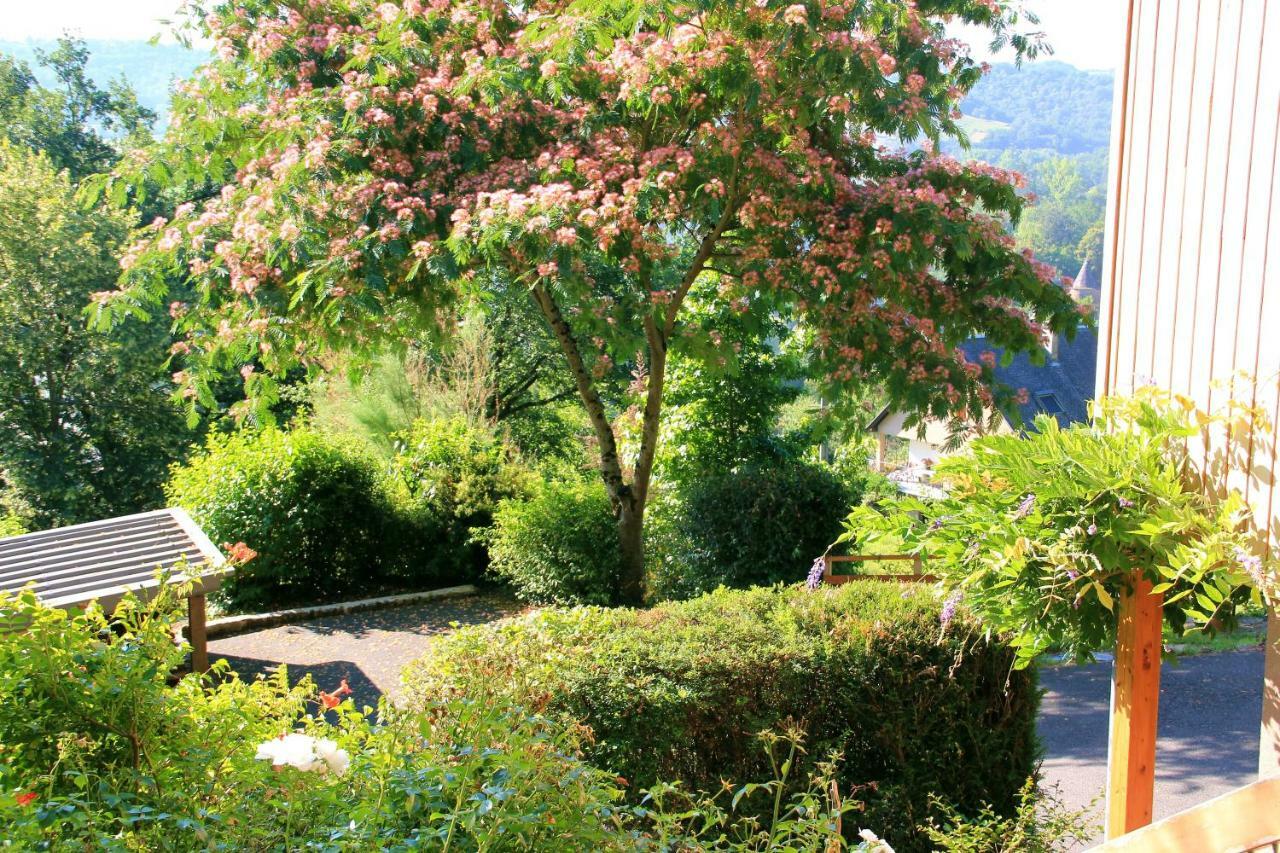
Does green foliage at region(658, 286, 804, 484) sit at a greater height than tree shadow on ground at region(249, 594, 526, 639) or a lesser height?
greater

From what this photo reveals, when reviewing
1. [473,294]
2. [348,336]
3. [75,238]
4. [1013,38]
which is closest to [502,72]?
[473,294]

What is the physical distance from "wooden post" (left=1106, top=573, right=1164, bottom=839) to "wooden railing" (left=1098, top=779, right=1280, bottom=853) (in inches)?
37.7

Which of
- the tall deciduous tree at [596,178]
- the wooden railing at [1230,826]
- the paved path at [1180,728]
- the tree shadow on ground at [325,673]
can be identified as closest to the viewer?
the wooden railing at [1230,826]

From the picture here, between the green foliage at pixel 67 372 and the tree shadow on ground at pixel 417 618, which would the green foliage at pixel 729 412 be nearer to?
the tree shadow on ground at pixel 417 618

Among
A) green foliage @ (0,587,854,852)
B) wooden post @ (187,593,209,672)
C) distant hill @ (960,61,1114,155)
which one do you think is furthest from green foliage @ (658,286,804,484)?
distant hill @ (960,61,1114,155)

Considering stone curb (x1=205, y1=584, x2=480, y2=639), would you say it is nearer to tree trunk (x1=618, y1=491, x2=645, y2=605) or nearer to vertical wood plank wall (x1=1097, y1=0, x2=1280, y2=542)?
tree trunk (x1=618, y1=491, x2=645, y2=605)

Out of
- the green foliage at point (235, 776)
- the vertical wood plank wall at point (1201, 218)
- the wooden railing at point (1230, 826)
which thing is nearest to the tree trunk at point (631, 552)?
the green foliage at point (235, 776)

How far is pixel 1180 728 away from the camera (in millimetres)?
6941

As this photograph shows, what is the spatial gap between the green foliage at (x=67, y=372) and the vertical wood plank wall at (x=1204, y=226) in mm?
13233

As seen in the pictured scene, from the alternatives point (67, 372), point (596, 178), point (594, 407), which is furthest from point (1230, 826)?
point (67, 372)

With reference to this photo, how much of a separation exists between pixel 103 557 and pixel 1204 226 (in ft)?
19.8

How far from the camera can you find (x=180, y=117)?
743 cm

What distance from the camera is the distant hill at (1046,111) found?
59.6m

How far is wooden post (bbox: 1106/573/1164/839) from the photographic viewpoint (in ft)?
8.46
